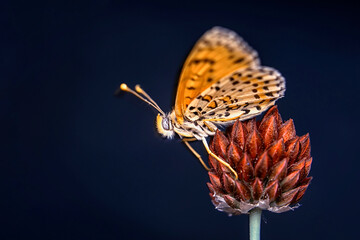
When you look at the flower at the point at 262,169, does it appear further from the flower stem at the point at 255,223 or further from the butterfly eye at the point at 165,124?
the butterfly eye at the point at 165,124

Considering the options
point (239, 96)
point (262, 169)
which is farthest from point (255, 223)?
point (239, 96)

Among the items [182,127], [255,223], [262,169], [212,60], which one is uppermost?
[212,60]

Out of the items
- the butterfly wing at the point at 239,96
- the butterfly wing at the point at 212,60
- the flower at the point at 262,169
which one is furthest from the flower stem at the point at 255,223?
the butterfly wing at the point at 212,60

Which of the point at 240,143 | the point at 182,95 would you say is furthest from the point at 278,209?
the point at 182,95

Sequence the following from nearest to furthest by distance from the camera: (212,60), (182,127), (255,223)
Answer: (255,223), (212,60), (182,127)

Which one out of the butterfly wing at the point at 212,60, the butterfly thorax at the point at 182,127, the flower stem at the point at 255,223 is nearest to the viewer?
the flower stem at the point at 255,223

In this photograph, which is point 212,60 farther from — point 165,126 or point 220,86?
point 165,126
